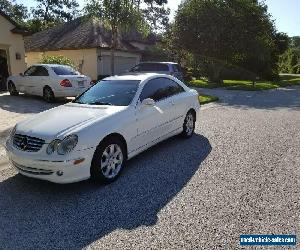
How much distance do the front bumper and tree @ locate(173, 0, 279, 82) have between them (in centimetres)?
2366

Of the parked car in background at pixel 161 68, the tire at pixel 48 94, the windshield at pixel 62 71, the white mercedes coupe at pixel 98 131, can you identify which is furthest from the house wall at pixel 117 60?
the white mercedes coupe at pixel 98 131

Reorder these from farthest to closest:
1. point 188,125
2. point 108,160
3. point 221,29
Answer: point 221,29
point 188,125
point 108,160

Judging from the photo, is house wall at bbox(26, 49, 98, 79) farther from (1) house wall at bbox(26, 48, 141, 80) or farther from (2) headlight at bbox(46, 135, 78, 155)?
(2) headlight at bbox(46, 135, 78, 155)

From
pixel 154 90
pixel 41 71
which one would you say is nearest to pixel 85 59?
pixel 41 71

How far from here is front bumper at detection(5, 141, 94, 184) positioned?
4586 millimetres

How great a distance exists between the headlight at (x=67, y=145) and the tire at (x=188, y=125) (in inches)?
140

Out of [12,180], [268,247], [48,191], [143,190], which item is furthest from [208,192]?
[12,180]

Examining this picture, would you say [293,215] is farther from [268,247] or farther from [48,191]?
[48,191]

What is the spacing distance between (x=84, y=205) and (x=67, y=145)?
86cm

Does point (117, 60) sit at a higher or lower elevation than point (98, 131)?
lower

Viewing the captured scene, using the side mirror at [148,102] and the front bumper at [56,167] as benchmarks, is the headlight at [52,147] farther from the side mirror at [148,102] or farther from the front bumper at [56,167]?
the side mirror at [148,102]

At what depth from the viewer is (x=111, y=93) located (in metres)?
6.34

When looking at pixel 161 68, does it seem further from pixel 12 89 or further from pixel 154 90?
pixel 154 90

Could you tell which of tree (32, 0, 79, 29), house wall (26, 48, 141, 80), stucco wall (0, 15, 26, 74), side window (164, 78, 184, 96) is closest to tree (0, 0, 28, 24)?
tree (32, 0, 79, 29)
